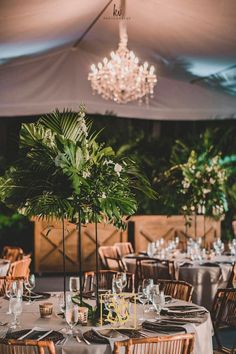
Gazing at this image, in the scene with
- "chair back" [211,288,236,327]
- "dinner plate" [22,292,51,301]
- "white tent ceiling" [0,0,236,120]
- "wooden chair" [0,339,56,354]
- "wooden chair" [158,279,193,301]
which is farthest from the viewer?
"white tent ceiling" [0,0,236,120]

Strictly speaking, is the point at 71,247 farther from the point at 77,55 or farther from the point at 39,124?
the point at 39,124

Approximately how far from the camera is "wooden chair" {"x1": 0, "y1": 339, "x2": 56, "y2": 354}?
3.20 metres

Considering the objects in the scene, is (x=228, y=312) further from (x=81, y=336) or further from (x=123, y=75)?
(x=123, y=75)

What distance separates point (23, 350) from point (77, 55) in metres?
7.39

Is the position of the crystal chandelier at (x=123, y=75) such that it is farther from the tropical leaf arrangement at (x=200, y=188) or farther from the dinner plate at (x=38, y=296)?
the dinner plate at (x=38, y=296)

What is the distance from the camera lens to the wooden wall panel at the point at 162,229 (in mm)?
10742

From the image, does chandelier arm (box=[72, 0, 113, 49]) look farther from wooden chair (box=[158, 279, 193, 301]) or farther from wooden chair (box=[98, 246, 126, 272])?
wooden chair (box=[158, 279, 193, 301])

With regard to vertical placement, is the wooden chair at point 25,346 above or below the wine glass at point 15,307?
below

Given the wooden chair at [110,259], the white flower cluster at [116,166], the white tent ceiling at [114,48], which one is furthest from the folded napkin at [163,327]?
the white tent ceiling at [114,48]

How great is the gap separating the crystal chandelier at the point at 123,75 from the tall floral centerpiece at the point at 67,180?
4.62 meters

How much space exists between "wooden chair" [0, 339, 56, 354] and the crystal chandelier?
581cm

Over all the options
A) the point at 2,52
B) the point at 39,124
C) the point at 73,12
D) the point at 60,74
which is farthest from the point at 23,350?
the point at 60,74

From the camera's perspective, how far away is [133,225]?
1102 cm

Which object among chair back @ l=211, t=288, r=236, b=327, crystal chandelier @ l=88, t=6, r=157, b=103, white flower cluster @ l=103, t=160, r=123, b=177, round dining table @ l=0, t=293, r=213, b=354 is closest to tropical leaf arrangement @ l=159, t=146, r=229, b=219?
crystal chandelier @ l=88, t=6, r=157, b=103
